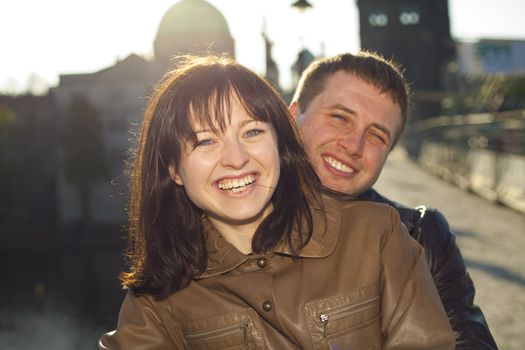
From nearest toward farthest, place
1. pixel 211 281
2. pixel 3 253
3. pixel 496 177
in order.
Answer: pixel 211 281, pixel 496 177, pixel 3 253

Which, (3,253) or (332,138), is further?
(3,253)

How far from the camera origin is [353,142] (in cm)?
282

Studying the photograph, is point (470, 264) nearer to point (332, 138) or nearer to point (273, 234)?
point (332, 138)

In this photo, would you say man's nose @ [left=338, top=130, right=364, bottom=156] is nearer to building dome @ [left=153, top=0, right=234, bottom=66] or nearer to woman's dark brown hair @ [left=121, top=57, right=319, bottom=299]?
woman's dark brown hair @ [left=121, top=57, right=319, bottom=299]

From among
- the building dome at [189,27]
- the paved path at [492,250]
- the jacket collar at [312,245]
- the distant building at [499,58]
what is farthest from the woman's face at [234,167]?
the distant building at [499,58]

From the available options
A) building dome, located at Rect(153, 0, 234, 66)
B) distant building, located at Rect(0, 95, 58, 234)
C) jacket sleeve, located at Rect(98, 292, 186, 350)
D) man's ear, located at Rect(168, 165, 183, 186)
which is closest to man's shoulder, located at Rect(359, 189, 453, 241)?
man's ear, located at Rect(168, 165, 183, 186)

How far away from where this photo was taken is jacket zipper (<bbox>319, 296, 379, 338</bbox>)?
2062 mm

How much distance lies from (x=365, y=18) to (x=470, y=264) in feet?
177

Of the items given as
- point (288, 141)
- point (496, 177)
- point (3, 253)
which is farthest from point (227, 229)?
point (3, 253)

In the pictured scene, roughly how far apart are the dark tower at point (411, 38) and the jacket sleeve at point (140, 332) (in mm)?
55908

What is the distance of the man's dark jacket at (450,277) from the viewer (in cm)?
233

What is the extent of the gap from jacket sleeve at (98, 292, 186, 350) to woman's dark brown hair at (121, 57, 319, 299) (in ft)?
0.14

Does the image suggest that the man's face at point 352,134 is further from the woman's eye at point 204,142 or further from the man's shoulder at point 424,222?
the woman's eye at point 204,142

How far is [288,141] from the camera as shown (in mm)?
2357
